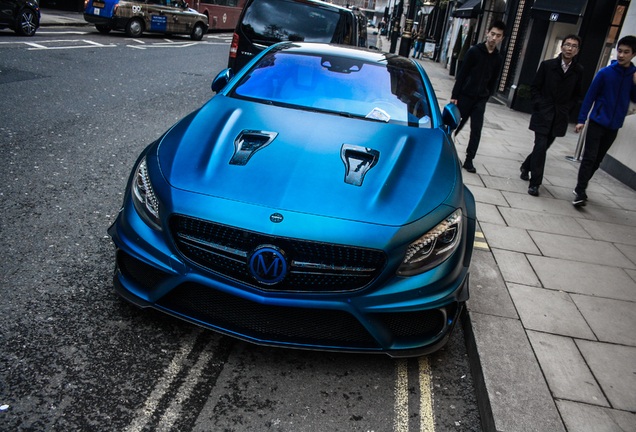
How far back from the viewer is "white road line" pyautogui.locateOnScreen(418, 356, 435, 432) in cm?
252

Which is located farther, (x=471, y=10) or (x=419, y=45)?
(x=419, y=45)

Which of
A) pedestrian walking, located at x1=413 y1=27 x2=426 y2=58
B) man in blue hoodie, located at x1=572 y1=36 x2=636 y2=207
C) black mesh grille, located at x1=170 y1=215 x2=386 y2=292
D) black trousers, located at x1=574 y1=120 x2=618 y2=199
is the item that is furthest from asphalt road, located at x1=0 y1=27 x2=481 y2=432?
pedestrian walking, located at x1=413 y1=27 x2=426 y2=58

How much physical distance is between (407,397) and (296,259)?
37.8 inches

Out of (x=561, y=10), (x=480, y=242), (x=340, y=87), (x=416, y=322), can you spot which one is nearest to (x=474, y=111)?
(x=480, y=242)

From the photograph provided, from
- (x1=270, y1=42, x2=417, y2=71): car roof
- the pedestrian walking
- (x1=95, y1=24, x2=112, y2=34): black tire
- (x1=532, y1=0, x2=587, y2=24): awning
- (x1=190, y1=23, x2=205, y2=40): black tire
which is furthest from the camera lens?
the pedestrian walking

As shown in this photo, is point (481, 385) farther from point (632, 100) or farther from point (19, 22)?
point (19, 22)

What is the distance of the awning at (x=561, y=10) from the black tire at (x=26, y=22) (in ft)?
42.7

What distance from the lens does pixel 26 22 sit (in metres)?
13.7

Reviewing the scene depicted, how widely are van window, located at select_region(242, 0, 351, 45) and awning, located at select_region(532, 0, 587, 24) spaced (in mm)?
6742

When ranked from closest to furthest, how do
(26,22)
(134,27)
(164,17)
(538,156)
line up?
(538,156) < (26,22) < (134,27) < (164,17)

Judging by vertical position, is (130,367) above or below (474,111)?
below

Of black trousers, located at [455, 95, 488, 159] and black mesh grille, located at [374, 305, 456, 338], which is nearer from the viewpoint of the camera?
black mesh grille, located at [374, 305, 456, 338]

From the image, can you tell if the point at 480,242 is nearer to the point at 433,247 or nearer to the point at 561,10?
the point at 433,247

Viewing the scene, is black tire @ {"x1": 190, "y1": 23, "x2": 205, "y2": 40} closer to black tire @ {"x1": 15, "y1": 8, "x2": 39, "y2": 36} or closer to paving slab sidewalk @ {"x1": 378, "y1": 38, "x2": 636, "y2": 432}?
black tire @ {"x1": 15, "y1": 8, "x2": 39, "y2": 36}
